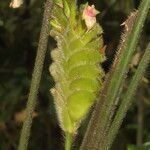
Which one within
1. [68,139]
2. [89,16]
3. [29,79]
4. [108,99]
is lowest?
[29,79]

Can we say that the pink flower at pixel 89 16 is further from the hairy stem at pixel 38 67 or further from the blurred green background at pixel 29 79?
the blurred green background at pixel 29 79

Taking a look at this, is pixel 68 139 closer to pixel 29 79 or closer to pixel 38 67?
pixel 38 67

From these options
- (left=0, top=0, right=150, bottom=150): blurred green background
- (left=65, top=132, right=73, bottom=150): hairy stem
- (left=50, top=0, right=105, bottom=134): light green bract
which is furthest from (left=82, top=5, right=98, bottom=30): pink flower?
(left=0, top=0, right=150, bottom=150): blurred green background

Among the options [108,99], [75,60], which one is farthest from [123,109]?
[75,60]

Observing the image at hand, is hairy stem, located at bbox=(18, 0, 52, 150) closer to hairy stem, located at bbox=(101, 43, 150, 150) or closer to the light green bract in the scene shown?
the light green bract

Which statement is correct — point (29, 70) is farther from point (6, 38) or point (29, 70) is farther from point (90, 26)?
point (90, 26)

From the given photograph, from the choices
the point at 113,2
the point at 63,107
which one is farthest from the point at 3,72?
the point at 63,107
